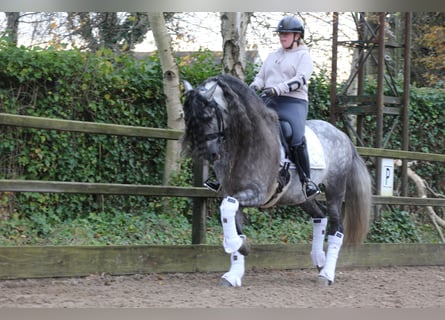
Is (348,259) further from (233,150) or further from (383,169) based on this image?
(233,150)

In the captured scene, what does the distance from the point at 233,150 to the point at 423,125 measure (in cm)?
698

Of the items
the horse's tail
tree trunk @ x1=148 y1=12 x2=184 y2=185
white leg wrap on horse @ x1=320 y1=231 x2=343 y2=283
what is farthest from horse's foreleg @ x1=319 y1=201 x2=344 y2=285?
tree trunk @ x1=148 y1=12 x2=184 y2=185

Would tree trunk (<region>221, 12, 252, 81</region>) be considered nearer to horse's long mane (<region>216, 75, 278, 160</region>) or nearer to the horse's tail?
the horse's tail

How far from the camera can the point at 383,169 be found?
27.2 ft

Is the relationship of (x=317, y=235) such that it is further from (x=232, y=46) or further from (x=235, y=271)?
(x=232, y=46)

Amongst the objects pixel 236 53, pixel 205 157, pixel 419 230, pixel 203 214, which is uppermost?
pixel 236 53

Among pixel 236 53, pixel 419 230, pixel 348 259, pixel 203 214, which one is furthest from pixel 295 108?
pixel 419 230

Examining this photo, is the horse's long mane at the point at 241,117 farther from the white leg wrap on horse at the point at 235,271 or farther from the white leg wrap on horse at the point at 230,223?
the white leg wrap on horse at the point at 235,271

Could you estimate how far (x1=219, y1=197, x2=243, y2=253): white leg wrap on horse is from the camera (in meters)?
5.41

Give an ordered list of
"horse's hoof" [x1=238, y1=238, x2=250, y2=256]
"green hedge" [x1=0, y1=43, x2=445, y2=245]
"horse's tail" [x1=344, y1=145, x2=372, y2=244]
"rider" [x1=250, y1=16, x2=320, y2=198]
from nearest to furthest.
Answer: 1. "horse's hoof" [x1=238, y1=238, x2=250, y2=256]
2. "rider" [x1=250, y1=16, x2=320, y2=198]
3. "horse's tail" [x1=344, y1=145, x2=372, y2=244]
4. "green hedge" [x1=0, y1=43, x2=445, y2=245]

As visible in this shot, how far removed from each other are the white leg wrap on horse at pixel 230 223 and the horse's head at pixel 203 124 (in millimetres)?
379

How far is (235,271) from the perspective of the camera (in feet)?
18.6

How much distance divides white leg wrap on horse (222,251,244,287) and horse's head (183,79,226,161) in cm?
87

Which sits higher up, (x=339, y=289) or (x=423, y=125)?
(x=423, y=125)
